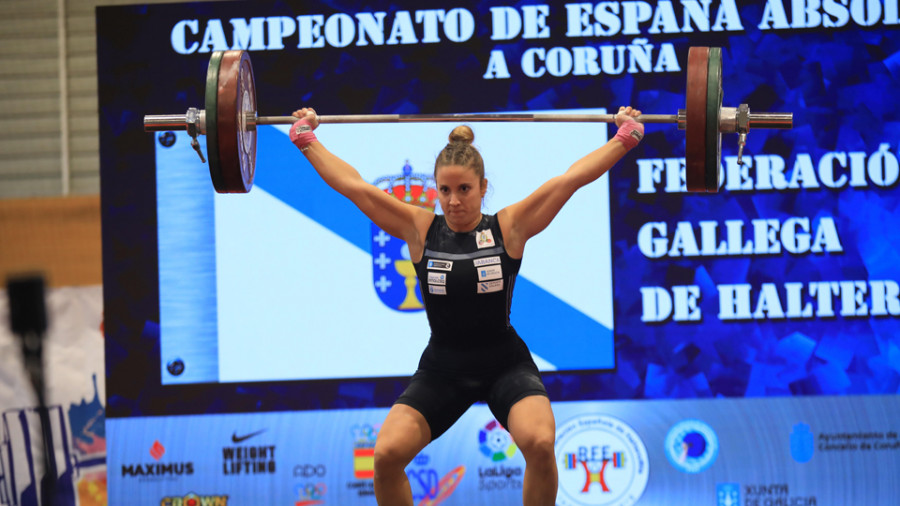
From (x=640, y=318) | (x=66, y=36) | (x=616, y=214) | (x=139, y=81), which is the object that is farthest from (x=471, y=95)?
(x=66, y=36)

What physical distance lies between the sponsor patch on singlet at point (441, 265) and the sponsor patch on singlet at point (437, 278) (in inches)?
0.7

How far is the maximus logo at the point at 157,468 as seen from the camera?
5.21 metres

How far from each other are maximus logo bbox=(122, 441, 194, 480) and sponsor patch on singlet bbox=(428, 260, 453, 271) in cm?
252

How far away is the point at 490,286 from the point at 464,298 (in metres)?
0.10

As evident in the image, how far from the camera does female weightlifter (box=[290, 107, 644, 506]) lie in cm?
320

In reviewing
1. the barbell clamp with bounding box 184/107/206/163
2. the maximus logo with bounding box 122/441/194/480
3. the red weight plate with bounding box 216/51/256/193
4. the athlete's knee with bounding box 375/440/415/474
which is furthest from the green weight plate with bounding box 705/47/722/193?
the maximus logo with bounding box 122/441/194/480

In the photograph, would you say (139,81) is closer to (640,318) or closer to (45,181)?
(45,181)

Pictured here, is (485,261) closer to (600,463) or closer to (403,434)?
(403,434)

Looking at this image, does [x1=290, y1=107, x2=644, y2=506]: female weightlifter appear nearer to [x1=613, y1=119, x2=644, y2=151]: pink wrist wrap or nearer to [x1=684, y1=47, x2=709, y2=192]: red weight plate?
[x1=613, y1=119, x2=644, y2=151]: pink wrist wrap

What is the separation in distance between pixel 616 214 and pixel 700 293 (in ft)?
1.97

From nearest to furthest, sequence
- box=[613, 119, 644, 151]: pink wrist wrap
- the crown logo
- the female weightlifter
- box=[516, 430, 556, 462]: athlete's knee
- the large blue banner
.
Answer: box=[516, 430, 556, 462]: athlete's knee < the female weightlifter < box=[613, 119, 644, 151]: pink wrist wrap < the large blue banner < the crown logo

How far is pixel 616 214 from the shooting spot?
5.17m

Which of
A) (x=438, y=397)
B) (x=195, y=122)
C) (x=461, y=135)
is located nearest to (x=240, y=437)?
(x=195, y=122)

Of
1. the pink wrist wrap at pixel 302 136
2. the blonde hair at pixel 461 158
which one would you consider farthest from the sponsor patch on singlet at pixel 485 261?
the pink wrist wrap at pixel 302 136
